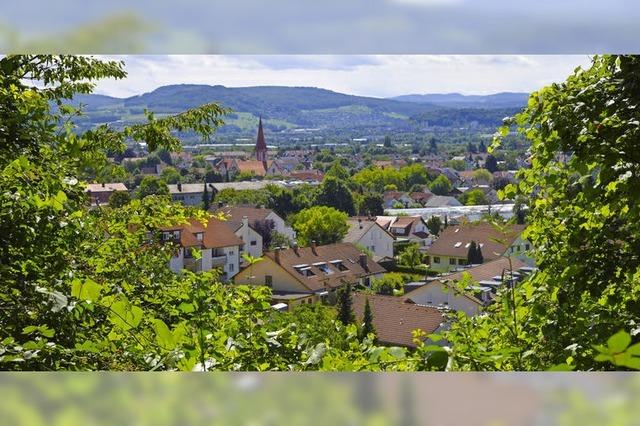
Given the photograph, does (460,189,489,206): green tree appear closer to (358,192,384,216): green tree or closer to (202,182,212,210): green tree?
(358,192,384,216): green tree

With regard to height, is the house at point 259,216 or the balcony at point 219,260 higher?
the house at point 259,216

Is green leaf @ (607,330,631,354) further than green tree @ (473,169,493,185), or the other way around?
green tree @ (473,169,493,185)

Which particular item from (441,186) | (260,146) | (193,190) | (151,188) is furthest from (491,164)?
(151,188)

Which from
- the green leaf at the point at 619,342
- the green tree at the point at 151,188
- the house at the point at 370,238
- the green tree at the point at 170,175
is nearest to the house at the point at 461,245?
the house at the point at 370,238

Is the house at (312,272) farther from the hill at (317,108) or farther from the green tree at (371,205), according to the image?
the hill at (317,108)

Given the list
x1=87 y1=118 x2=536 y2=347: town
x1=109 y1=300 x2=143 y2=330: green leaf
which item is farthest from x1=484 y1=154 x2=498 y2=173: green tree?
x1=109 y1=300 x2=143 y2=330: green leaf

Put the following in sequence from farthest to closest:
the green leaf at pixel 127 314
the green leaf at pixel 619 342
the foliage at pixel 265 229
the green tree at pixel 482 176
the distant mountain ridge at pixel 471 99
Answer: the green tree at pixel 482 176 → the foliage at pixel 265 229 → the distant mountain ridge at pixel 471 99 → the green leaf at pixel 127 314 → the green leaf at pixel 619 342
